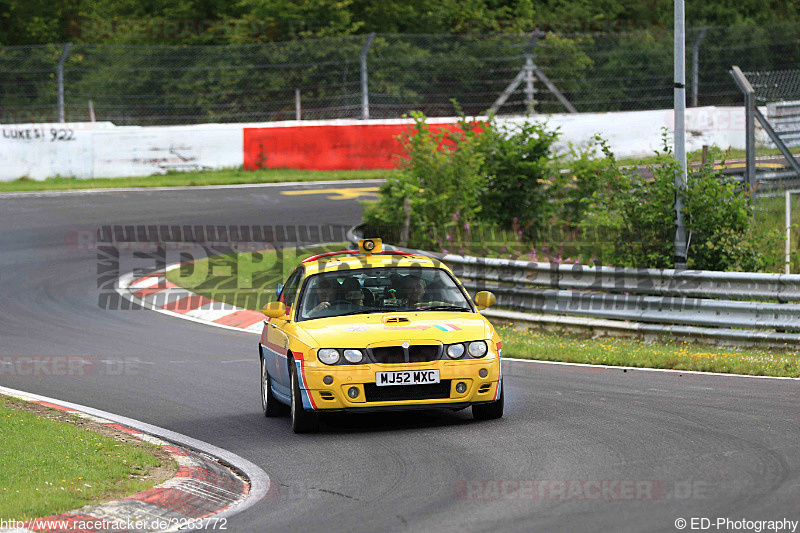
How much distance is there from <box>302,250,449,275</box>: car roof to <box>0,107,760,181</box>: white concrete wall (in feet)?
57.4

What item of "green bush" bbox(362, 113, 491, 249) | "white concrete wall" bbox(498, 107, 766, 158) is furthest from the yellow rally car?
"white concrete wall" bbox(498, 107, 766, 158)

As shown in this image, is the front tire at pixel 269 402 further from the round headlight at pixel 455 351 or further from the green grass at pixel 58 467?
the round headlight at pixel 455 351

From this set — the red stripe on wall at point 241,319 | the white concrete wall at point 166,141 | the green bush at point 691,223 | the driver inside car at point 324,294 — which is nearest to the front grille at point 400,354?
the driver inside car at point 324,294

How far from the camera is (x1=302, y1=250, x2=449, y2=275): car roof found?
10.4m

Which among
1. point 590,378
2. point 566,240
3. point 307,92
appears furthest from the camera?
point 307,92

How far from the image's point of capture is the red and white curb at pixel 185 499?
254 inches

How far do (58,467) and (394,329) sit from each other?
280cm

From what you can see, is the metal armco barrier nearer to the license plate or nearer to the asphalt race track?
the asphalt race track

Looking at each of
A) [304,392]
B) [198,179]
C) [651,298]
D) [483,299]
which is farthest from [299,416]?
→ [198,179]

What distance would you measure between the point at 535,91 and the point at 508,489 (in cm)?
2655

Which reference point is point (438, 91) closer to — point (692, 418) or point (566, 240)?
point (566, 240)

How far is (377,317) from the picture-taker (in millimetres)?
9625

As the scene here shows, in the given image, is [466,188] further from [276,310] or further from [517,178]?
[276,310]

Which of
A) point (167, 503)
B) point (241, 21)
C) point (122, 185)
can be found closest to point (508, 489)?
point (167, 503)
